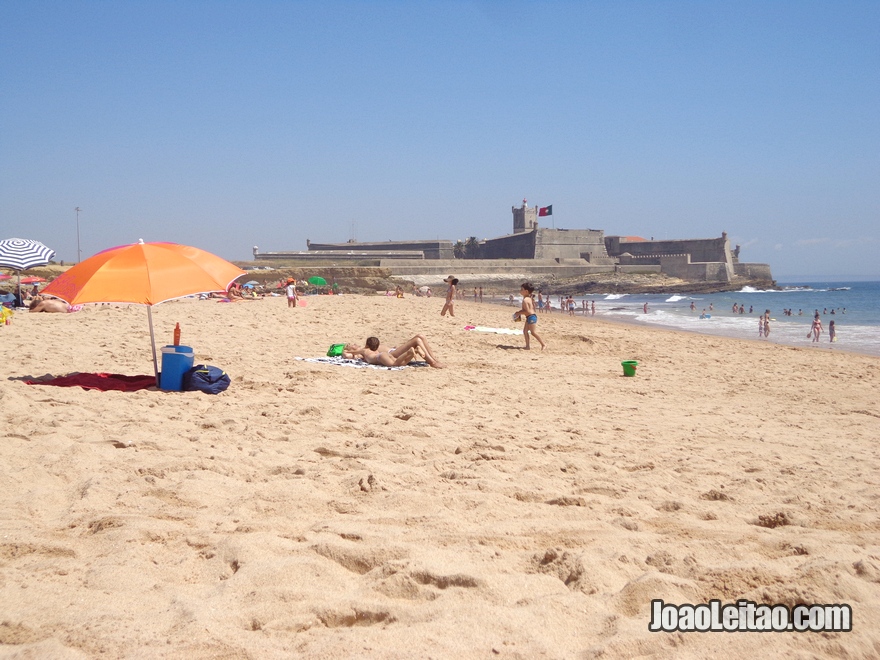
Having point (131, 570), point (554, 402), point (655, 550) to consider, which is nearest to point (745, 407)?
point (554, 402)

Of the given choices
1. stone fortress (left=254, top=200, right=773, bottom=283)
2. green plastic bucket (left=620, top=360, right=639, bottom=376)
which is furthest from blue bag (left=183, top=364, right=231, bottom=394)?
stone fortress (left=254, top=200, right=773, bottom=283)

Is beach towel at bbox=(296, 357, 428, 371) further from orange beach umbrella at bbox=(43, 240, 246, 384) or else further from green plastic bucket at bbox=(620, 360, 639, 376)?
green plastic bucket at bbox=(620, 360, 639, 376)

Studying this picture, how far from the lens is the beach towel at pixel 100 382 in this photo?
522 centimetres

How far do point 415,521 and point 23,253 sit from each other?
13537mm

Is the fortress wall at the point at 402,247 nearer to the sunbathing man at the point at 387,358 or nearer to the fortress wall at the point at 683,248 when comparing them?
the fortress wall at the point at 683,248

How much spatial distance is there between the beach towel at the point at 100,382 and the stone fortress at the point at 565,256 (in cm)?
4628

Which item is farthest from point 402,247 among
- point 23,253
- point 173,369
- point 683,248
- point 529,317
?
point 173,369

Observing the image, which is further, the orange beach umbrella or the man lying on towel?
the man lying on towel

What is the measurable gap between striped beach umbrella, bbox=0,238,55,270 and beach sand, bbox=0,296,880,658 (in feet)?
27.4

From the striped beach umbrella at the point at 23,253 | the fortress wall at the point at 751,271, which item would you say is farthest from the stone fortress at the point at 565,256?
the striped beach umbrella at the point at 23,253

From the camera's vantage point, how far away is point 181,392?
17.3 feet

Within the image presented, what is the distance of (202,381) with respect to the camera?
5.34 m

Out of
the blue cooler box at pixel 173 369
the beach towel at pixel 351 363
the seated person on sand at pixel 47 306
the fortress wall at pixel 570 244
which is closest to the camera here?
the blue cooler box at pixel 173 369

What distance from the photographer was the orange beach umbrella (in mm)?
5113
